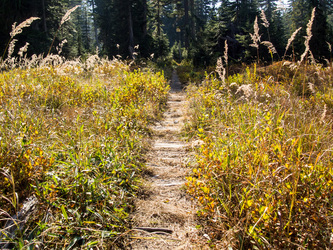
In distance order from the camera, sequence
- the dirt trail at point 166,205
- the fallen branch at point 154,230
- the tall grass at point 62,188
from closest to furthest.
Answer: the tall grass at point 62,188 → the dirt trail at point 166,205 → the fallen branch at point 154,230

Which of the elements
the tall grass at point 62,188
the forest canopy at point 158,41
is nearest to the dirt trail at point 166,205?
the tall grass at point 62,188

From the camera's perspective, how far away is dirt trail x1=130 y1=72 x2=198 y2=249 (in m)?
1.70

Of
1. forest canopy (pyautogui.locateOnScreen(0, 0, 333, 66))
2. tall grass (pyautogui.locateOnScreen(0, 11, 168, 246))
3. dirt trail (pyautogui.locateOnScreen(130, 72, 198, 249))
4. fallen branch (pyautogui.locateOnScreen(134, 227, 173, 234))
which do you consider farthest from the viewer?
forest canopy (pyautogui.locateOnScreen(0, 0, 333, 66))

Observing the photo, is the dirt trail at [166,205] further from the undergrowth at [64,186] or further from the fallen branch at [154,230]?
the undergrowth at [64,186]

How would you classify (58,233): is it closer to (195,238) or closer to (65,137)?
(195,238)

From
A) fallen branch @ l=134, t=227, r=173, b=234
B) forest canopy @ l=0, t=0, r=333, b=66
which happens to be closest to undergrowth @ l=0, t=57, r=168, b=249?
fallen branch @ l=134, t=227, r=173, b=234

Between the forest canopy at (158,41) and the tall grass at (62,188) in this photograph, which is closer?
the tall grass at (62,188)

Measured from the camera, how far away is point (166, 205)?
2.15 m

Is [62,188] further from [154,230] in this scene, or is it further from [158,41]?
[158,41]

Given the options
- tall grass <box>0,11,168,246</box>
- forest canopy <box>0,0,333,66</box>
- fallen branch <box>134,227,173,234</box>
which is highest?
forest canopy <box>0,0,333,66</box>

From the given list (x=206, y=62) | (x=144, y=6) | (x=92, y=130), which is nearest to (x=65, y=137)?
(x=92, y=130)

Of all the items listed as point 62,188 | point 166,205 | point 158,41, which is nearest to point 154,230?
point 166,205

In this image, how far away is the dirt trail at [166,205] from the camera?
1.70 metres

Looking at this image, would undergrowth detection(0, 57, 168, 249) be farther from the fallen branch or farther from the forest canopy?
the forest canopy
